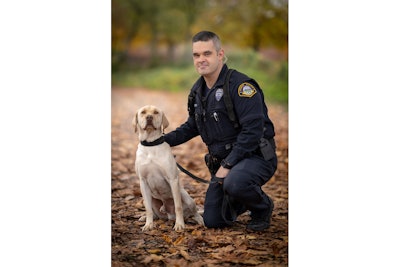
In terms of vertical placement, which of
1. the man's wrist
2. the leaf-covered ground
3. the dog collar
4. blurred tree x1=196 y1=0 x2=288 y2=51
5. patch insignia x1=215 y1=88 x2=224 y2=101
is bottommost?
the leaf-covered ground

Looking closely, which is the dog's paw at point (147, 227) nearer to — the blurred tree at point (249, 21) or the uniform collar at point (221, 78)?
the uniform collar at point (221, 78)

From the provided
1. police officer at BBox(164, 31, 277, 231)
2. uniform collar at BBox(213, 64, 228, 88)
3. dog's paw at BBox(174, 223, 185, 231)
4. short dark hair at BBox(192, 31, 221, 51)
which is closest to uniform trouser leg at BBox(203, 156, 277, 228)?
police officer at BBox(164, 31, 277, 231)

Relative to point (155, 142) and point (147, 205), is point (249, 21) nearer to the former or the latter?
point (155, 142)

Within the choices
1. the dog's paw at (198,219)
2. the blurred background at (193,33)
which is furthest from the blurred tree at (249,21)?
the dog's paw at (198,219)

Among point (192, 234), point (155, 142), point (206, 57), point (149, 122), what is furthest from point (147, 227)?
Result: point (206, 57)

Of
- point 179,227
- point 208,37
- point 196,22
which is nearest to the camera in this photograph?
point 208,37

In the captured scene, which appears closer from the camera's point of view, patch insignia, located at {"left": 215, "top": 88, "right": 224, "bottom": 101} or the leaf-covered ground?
the leaf-covered ground

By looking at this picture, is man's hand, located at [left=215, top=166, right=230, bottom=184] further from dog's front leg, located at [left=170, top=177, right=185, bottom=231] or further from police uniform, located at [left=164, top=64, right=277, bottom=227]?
dog's front leg, located at [left=170, top=177, right=185, bottom=231]

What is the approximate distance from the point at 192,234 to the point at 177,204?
0.20 meters

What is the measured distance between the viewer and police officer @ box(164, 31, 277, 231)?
2756 mm

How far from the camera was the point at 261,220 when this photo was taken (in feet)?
9.40

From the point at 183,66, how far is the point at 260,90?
2.21 feet

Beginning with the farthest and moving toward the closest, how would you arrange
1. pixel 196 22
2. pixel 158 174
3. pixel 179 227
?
pixel 196 22 < pixel 158 174 < pixel 179 227
